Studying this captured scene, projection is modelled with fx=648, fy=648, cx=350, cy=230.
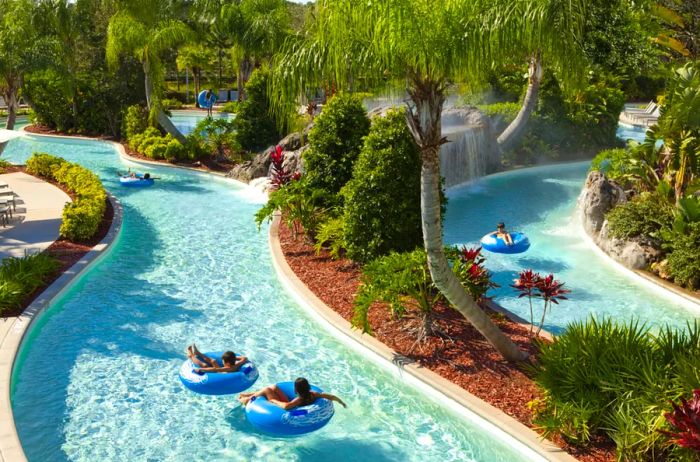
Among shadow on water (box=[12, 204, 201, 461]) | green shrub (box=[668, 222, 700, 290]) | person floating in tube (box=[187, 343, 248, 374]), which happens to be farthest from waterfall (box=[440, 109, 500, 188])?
person floating in tube (box=[187, 343, 248, 374])

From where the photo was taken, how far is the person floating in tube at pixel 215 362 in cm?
1124

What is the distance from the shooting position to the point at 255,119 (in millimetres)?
33469

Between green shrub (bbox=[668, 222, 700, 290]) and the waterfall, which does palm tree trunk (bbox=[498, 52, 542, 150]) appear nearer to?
the waterfall

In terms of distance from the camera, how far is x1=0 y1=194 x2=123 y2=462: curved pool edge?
948 cm

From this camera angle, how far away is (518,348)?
12.3m

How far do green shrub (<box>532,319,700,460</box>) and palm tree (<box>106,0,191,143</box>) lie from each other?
28550mm

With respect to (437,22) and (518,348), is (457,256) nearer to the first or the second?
(518,348)

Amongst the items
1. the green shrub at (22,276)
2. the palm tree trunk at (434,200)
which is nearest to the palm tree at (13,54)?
the green shrub at (22,276)

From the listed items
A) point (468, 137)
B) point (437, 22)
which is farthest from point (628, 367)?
point (468, 137)

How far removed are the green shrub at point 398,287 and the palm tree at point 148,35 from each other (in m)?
24.5

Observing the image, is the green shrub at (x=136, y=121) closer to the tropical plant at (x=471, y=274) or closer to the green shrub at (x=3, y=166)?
the green shrub at (x=3, y=166)

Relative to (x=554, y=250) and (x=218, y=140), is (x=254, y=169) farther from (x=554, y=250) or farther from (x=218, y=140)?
(x=554, y=250)

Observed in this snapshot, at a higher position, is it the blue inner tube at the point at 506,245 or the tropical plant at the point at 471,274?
the tropical plant at the point at 471,274

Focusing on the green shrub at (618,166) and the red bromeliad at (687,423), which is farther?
the green shrub at (618,166)
